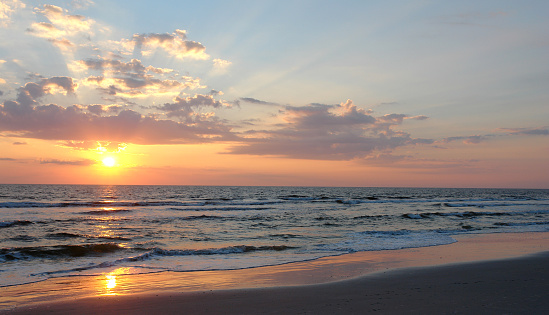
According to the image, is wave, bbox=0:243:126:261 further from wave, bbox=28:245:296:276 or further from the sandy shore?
the sandy shore

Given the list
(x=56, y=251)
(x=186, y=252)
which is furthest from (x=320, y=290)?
(x=56, y=251)

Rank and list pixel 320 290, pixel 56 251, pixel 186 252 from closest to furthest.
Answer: pixel 320 290, pixel 56 251, pixel 186 252

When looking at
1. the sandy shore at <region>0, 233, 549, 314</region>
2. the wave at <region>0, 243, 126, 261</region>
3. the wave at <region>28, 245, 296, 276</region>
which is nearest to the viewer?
the sandy shore at <region>0, 233, 549, 314</region>

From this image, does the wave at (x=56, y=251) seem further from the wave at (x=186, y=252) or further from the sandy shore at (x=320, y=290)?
the sandy shore at (x=320, y=290)

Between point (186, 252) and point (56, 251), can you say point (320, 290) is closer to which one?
point (186, 252)

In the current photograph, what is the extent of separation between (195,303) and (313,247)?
32.7ft

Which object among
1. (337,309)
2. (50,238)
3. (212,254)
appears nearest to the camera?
(337,309)

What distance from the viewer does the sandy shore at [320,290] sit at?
7.66m

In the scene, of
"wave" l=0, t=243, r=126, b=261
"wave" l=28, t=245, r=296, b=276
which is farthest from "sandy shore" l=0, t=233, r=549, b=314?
"wave" l=0, t=243, r=126, b=261

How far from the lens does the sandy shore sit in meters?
7.66

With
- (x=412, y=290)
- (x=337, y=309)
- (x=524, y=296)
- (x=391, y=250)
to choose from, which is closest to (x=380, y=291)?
(x=412, y=290)

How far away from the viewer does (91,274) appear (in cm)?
1161

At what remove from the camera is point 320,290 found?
923cm

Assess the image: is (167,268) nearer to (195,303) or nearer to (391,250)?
(195,303)
